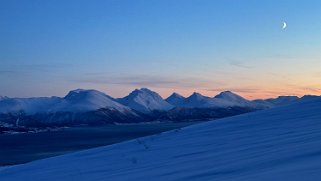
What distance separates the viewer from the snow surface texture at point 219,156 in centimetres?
601

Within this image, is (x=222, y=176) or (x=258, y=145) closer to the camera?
(x=222, y=176)

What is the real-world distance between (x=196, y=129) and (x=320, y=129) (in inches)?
176

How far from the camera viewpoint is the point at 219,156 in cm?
775

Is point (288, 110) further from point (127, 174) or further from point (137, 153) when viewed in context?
point (127, 174)

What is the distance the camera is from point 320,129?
27.6 ft

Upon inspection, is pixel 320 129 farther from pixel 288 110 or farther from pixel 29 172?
pixel 29 172

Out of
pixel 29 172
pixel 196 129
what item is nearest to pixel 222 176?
pixel 29 172

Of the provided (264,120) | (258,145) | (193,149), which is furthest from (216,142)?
(264,120)

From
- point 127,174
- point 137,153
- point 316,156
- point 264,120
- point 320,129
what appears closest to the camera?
point 316,156

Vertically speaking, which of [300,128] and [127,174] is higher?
[300,128]

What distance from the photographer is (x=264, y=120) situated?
11.3 m

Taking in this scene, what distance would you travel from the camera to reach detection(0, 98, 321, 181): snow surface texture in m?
6.01

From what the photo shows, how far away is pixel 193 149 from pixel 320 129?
227 centimetres

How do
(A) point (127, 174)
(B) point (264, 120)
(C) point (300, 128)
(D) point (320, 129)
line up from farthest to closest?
(B) point (264, 120) → (C) point (300, 128) → (D) point (320, 129) → (A) point (127, 174)
